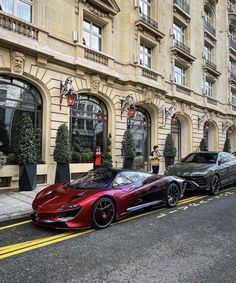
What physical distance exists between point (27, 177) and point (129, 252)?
22.7 feet

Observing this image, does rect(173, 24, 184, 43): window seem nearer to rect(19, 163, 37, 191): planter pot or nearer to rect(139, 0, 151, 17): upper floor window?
rect(139, 0, 151, 17): upper floor window

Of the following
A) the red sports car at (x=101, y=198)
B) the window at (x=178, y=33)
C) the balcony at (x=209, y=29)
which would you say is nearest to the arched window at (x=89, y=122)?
the red sports car at (x=101, y=198)

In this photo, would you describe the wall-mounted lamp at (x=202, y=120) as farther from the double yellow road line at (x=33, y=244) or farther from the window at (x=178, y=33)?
the double yellow road line at (x=33, y=244)

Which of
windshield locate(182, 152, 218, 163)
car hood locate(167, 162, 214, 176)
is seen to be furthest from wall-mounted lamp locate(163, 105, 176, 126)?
car hood locate(167, 162, 214, 176)

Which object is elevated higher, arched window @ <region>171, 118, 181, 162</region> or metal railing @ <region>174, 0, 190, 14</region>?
metal railing @ <region>174, 0, 190, 14</region>

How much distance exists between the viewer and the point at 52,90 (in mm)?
12617

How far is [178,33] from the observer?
21828mm

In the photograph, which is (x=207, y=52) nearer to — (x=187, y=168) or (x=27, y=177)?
(x=187, y=168)

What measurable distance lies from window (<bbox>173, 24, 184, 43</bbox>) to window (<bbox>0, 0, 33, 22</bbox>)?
479 inches

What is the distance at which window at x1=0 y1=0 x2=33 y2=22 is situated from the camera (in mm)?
11570

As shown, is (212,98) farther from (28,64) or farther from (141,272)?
(141,272)

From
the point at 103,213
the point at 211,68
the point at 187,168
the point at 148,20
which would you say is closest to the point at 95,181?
the point at 103,213

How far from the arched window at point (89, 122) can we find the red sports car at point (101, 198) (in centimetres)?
691

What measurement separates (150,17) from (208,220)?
15.4 m
